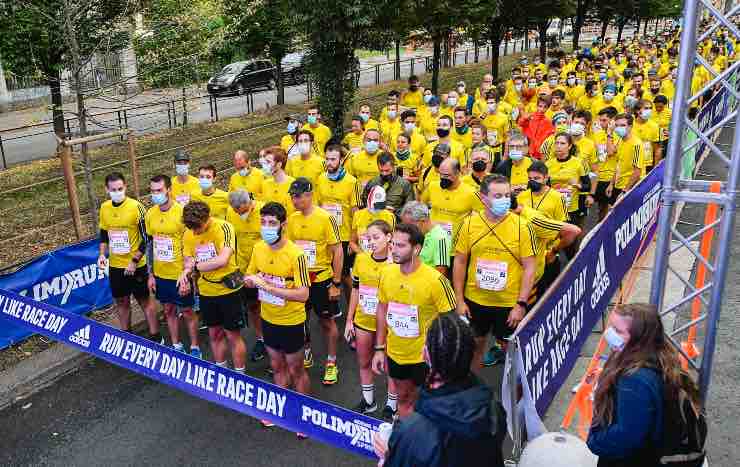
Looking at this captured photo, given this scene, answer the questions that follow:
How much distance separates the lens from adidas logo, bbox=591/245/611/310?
5.98 m

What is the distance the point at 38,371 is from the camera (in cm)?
699

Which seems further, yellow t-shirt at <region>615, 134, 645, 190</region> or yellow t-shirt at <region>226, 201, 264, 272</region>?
yellow t-shirt at <region>615, 134, 645, 190</region>

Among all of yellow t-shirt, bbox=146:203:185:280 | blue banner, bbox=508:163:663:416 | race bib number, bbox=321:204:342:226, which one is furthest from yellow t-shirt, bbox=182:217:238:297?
blue banner, bbox=508:163:663:416

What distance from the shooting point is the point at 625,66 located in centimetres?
2131

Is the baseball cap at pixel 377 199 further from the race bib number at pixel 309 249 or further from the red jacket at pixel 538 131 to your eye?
the red jacket at pixel 538 131

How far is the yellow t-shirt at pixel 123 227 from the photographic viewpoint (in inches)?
279

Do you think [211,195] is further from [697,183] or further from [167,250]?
[697,183]

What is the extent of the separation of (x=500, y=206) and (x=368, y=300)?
4.42ft

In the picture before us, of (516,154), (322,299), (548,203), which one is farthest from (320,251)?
(516,154)

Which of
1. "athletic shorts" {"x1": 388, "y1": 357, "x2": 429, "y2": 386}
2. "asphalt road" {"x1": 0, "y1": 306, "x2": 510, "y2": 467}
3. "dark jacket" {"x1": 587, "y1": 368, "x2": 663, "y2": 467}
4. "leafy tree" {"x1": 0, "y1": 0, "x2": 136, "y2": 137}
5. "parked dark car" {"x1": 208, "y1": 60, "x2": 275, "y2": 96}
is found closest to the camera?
"dark jacket" {"x1": 587, "y1": 368, "x2": 663, "y2": 467}

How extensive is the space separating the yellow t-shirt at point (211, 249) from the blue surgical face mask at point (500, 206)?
242 cm

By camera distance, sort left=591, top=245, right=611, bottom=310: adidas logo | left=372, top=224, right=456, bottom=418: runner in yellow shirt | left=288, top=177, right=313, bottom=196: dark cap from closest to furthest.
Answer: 1. left=372, top=224, right=456, bottom=418: runner in yellow shirt
2. left=591, top=245, right=611, bottom=310: adidas logo
3. left=288, top=177, right=313, bottom=196: dark cap

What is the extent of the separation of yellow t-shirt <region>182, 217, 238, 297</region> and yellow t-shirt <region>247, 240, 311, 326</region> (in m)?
0.66

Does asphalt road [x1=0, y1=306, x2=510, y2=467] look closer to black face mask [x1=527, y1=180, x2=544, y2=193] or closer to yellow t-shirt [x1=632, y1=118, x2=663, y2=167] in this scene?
black face mask [x1=527, y1=180, x2=544, y2=193]
